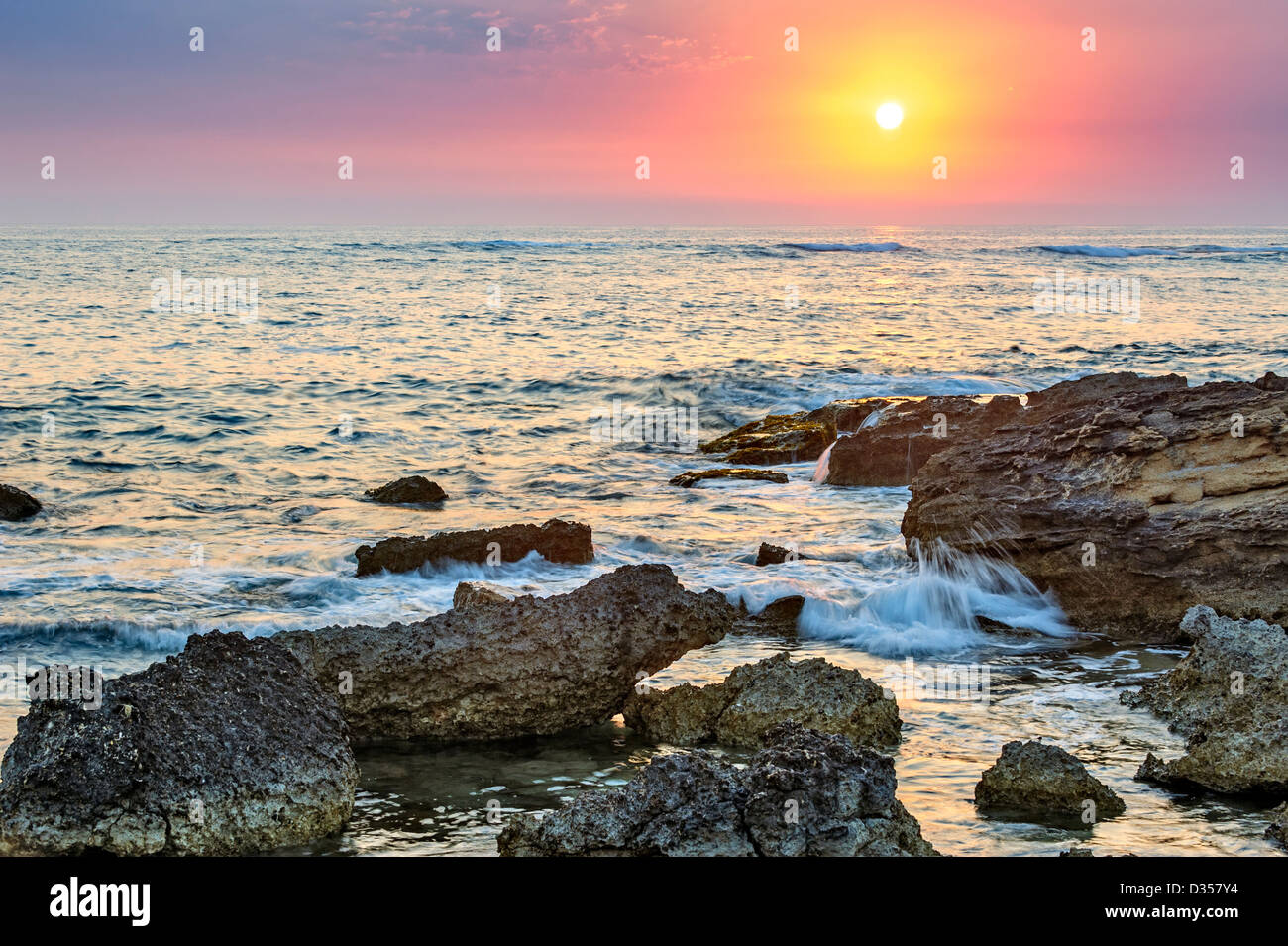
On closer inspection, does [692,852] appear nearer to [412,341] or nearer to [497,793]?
[497,793]

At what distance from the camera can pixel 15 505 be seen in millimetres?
14266

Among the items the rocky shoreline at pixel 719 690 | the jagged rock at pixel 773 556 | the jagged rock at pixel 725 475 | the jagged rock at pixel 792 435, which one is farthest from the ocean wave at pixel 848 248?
the rocky shoreline at pixel 719 690

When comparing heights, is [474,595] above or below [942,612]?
above

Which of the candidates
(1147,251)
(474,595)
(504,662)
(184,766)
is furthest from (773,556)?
(1147,251)

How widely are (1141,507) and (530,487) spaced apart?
934 centimetres

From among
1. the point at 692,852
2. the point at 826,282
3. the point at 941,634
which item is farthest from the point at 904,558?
the point at 826,282

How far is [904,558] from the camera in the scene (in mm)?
11500

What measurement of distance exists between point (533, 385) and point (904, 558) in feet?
54.9

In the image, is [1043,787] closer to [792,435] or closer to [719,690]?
[719,690]

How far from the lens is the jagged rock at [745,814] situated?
457cm

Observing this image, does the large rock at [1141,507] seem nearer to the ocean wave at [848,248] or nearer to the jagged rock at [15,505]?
the jagged rock at [15,505]

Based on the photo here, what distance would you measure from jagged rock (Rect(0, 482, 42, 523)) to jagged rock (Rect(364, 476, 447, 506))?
160 inches

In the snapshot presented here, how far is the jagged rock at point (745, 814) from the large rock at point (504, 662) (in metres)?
2.11

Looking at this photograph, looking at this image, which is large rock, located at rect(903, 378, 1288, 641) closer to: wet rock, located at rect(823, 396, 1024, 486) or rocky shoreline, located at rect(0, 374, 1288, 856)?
rocky shoreline, located at rect(0, 374, 1288, 856)
